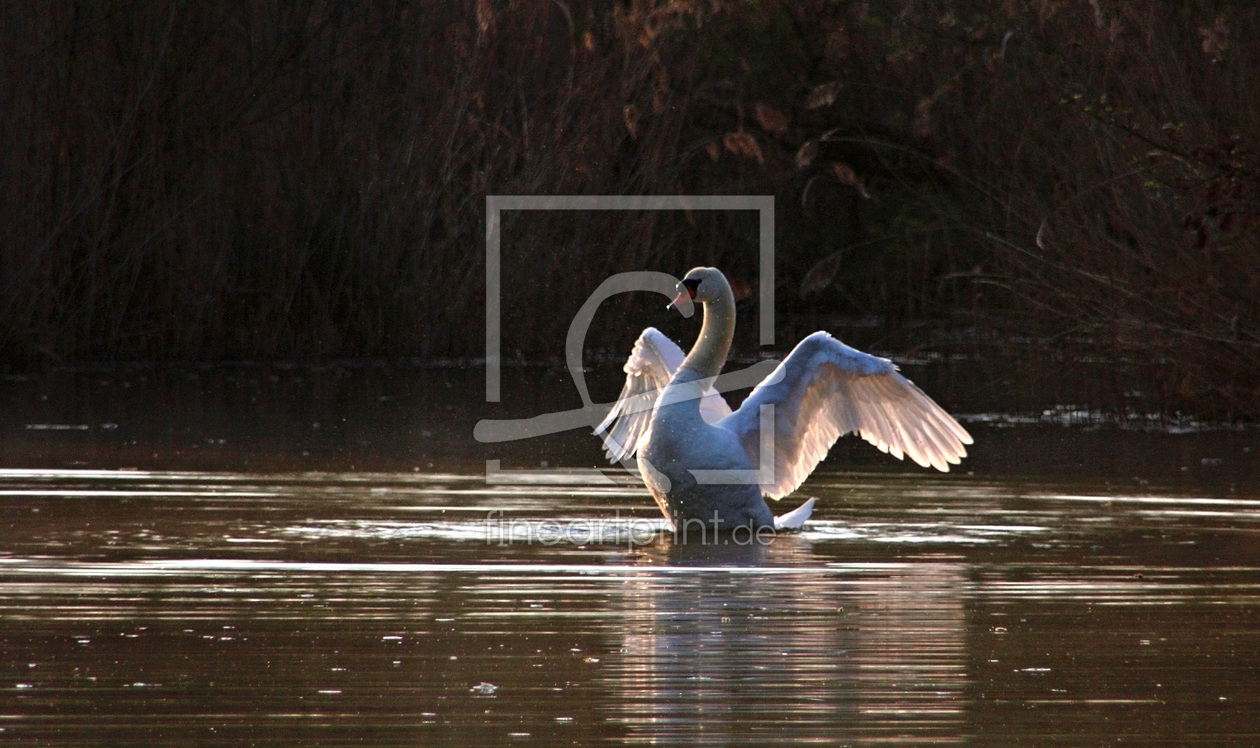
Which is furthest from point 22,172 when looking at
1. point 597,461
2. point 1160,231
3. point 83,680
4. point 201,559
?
point 83,680

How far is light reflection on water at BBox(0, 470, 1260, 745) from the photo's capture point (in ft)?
16.6

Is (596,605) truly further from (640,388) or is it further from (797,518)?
(640,388)

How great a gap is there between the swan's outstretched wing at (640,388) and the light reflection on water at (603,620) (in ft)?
2.64

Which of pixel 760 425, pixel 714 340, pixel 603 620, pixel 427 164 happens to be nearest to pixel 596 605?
pixel 603 620

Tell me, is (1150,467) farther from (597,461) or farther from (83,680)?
(83,680)

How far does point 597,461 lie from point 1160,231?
3.88 m

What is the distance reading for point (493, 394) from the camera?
16.7m

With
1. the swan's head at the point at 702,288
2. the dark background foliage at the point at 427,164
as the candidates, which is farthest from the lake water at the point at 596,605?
the dark background foliage at the point at 427,164

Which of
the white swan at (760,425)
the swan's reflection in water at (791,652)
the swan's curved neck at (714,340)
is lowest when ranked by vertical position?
the swan's reflection in water at (791,652)

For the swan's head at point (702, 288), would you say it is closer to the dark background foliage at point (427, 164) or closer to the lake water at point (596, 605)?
the lake water at point (596, 605)

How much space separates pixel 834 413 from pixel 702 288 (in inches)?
32.3

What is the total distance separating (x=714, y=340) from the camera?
31.4 feet

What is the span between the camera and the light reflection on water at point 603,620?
5055 millimetres

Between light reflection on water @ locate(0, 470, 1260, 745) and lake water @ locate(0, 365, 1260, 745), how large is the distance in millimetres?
17
